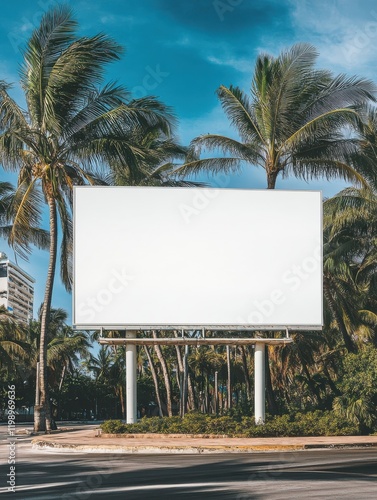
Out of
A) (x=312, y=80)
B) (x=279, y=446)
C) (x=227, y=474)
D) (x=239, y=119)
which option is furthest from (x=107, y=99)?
(x=227, y=474)

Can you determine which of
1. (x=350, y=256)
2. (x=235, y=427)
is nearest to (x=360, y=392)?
(x=235, y=427)

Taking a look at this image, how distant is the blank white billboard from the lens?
88.3ft

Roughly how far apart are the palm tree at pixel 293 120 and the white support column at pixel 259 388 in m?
6.56

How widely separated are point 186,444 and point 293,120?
542 inches

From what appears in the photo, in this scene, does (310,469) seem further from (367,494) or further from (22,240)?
(22,240)

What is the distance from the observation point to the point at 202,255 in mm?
27328

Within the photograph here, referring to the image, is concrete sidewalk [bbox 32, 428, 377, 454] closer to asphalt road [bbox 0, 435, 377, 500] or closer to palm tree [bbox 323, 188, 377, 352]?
asphalt road [bbox 0, 435, 377, 500]

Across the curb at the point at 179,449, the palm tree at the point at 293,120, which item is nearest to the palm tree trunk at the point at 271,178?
the palm tree at the point at 293,120

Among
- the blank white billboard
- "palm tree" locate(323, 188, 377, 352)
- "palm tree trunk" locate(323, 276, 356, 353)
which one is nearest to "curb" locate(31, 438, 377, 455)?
the blank white billboard

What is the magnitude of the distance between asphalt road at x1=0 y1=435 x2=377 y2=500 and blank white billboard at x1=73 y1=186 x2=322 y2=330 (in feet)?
25.2

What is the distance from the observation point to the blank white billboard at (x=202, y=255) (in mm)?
26922

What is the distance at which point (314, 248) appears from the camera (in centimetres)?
2758

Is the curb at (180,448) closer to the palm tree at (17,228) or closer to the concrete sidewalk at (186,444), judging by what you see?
the concrete sidewalk at (186,444)

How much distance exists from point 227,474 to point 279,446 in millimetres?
7036
